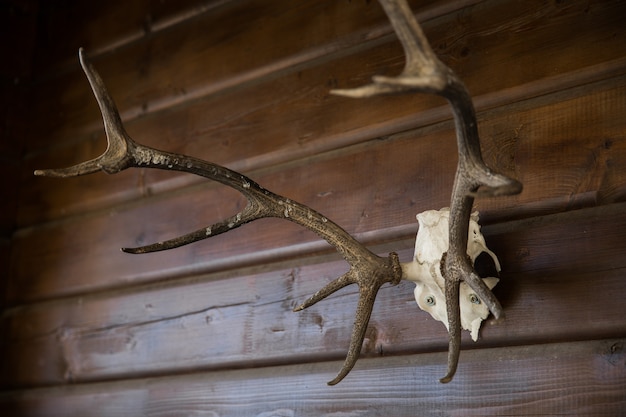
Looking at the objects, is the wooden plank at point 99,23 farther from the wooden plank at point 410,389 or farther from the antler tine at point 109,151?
the wooden plank at point 410,389

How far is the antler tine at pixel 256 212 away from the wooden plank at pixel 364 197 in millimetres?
199

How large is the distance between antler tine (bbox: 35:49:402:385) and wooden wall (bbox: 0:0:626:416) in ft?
0.53

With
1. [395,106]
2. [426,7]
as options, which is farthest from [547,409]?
[426,7]

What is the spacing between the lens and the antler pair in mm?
843

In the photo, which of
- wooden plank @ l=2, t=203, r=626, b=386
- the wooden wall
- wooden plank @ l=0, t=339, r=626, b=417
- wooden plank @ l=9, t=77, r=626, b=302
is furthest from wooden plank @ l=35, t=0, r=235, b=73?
Answer: wooden plank @ l=0, t=339, r=626, b=417

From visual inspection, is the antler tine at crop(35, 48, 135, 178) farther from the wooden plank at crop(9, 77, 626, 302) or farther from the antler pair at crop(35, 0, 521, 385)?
the wooden plank at crop(9, 77, 626, 302)

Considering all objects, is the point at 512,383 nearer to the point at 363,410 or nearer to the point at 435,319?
the point at 435,319

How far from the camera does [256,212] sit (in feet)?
3.87

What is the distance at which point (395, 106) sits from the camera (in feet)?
4.58

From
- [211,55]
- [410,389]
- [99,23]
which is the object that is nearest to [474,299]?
[410,389]

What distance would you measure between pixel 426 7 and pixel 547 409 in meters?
0.75

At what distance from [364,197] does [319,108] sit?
24 centimetres

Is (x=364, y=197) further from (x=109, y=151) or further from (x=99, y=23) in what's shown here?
(x=99, y=23)

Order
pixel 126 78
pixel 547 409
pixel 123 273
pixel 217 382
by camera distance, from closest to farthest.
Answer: pixel 547 409 → pixel 217 382 → pixel 123 273 → pixel 126 78
